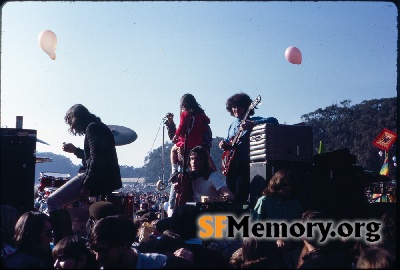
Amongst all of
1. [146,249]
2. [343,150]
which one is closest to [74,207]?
[146,249]

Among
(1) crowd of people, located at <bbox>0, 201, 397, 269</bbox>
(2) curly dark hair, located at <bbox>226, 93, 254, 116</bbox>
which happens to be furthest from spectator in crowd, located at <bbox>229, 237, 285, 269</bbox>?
(2) curly dark hair, located at <bbox>226, 93, 254, 116</bbox>

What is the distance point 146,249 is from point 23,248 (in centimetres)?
101

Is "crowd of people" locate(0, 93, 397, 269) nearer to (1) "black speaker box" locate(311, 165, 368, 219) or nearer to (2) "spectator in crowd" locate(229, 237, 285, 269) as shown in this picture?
(2) "spectator in crowd" locate(229, 237, 285, 269)

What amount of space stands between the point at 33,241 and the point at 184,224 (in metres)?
1.36

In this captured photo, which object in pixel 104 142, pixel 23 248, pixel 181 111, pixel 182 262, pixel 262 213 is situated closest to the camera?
pixel 182 262

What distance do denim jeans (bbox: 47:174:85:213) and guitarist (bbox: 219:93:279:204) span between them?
199 centimetres

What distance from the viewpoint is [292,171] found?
587 centimetres

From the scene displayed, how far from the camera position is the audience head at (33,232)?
13.5 ft

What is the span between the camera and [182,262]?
3619 mm

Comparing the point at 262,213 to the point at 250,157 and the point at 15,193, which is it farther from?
the point at 15,193

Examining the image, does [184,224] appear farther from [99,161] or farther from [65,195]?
[65,195]

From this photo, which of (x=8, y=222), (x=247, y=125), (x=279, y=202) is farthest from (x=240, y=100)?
(x=8, y=222)

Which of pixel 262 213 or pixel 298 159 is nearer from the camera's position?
pixel 262 213

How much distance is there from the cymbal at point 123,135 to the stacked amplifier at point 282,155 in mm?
4414
